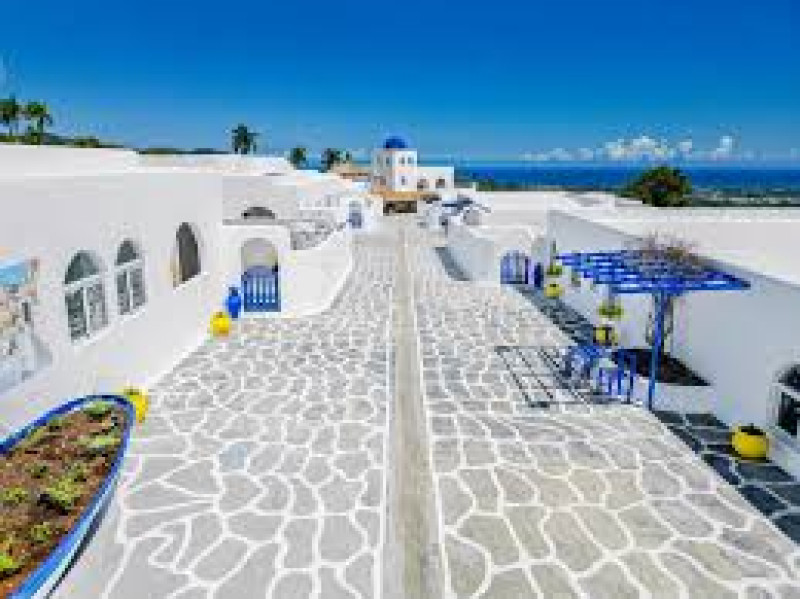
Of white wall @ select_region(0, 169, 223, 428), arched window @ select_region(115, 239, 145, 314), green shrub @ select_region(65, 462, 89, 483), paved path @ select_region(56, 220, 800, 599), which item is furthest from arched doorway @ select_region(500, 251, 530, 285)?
green shrub @ select_region(65, 462, 89, 483)

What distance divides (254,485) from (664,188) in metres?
53.7

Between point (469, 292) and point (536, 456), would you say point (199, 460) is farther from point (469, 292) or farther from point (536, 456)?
point (469, 292)

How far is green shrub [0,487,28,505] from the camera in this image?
7.47 metres

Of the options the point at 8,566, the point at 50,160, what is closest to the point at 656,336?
the point at 8,566

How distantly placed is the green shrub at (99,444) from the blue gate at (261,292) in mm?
11211

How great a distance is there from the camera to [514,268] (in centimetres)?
2636

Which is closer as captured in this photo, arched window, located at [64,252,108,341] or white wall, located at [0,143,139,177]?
arched window, located at [64,252,108,341]

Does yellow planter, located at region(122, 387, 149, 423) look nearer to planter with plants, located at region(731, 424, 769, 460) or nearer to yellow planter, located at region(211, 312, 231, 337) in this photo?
yellow planter, located at region(211, 312, 231, 337)

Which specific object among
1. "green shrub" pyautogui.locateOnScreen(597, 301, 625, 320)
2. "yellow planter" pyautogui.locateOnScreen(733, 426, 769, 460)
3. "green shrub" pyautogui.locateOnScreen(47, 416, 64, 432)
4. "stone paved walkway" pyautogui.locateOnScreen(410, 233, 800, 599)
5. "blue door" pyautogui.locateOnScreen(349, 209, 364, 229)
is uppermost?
"blue door" pyautogui.locateOnScreen(349, 209, 364, 229)

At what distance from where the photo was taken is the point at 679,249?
44.6ft

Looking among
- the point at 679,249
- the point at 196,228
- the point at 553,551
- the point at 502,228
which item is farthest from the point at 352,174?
the point at 553,551

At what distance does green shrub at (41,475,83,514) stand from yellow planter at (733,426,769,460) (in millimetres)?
11079

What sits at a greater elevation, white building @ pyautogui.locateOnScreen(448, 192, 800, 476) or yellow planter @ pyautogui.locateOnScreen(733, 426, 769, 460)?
white building @ pyautogui.locateOnScreen(448, 192, 800, 476)

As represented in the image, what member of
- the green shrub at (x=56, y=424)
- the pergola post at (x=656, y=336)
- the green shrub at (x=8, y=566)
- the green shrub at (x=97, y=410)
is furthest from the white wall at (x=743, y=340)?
the green shrub at (x=56, y=424)
